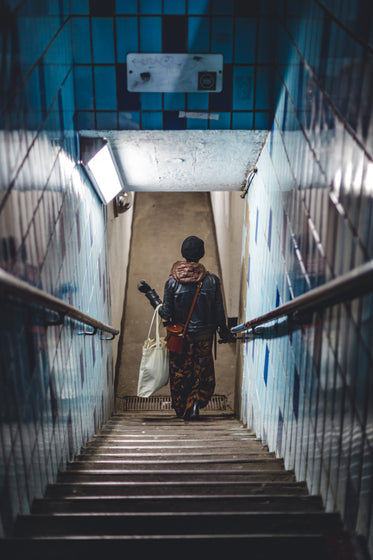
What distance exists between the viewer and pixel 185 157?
11.4ft

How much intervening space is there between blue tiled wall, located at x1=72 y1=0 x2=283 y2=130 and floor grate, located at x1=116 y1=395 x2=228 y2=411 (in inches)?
137

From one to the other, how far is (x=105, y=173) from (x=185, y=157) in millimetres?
694

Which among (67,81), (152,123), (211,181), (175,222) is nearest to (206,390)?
(211,181)

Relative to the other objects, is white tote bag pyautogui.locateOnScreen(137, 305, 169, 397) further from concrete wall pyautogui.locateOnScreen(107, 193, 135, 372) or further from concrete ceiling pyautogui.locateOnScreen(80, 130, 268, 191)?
concrete ceiling pyautogui.locateOnScreen(80, 130, 268, 191)

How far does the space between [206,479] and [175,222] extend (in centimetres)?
613

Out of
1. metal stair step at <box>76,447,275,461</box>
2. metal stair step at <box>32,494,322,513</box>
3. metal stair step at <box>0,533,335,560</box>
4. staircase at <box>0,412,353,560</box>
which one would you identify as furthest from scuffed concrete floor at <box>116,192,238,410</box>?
metal stair step at <box>0,533,335,560</box>

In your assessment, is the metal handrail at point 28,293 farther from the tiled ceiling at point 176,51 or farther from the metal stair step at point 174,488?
the tiled ceiling at point 176,51

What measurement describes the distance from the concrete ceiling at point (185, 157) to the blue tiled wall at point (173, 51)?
10cm

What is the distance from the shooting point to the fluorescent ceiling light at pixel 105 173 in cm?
320

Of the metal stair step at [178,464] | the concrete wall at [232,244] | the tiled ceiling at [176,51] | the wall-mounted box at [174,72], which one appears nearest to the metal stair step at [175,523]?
the metal stair step at [178,464]

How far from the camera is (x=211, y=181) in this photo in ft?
14.0

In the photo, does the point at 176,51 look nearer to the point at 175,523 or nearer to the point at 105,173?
the point at 105,173

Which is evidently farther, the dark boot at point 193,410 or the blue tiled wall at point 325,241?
the dark boot at point 193,410

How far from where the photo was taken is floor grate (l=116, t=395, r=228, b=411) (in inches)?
206
